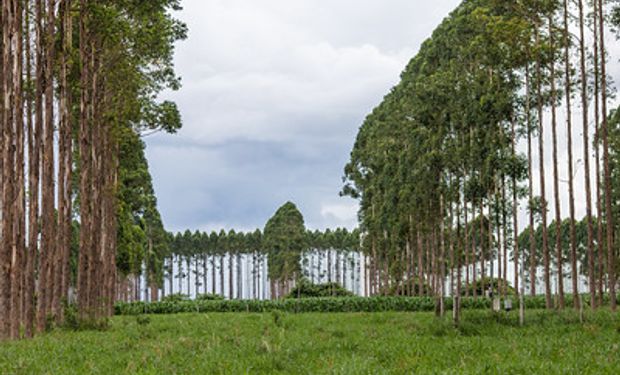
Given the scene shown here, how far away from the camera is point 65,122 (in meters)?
23.0

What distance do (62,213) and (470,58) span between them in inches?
1019

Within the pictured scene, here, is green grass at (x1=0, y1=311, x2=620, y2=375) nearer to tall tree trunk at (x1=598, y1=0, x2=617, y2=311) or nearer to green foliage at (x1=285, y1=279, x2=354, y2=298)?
tall tree trunk at (x1=598, y1=0, x2=617, y2=311)

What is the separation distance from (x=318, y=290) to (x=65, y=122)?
39.4m

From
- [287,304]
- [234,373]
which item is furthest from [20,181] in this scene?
[287,304]

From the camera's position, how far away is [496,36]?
3002 cm

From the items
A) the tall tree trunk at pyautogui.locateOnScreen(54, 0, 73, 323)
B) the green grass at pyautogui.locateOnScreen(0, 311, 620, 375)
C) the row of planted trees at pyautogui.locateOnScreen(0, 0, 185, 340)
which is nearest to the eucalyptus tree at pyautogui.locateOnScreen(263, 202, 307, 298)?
the row of planted trees at pyautogui.locateOnScreen(0, 0, 185, 340)

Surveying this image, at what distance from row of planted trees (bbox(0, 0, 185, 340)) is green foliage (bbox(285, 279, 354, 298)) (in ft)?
85.4

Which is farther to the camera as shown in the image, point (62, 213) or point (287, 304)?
point (287, 304)

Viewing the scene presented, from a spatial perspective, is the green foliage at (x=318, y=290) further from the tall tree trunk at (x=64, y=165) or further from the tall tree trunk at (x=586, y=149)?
the tall tree trunk at (x=64, y=165)

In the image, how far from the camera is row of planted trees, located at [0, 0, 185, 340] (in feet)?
59.9

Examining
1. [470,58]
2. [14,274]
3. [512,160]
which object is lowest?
[14,274]

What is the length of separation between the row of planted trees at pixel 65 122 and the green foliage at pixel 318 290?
85.4ft

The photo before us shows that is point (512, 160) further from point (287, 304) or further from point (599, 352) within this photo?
point (599, 352)

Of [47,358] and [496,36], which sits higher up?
[496,36]
